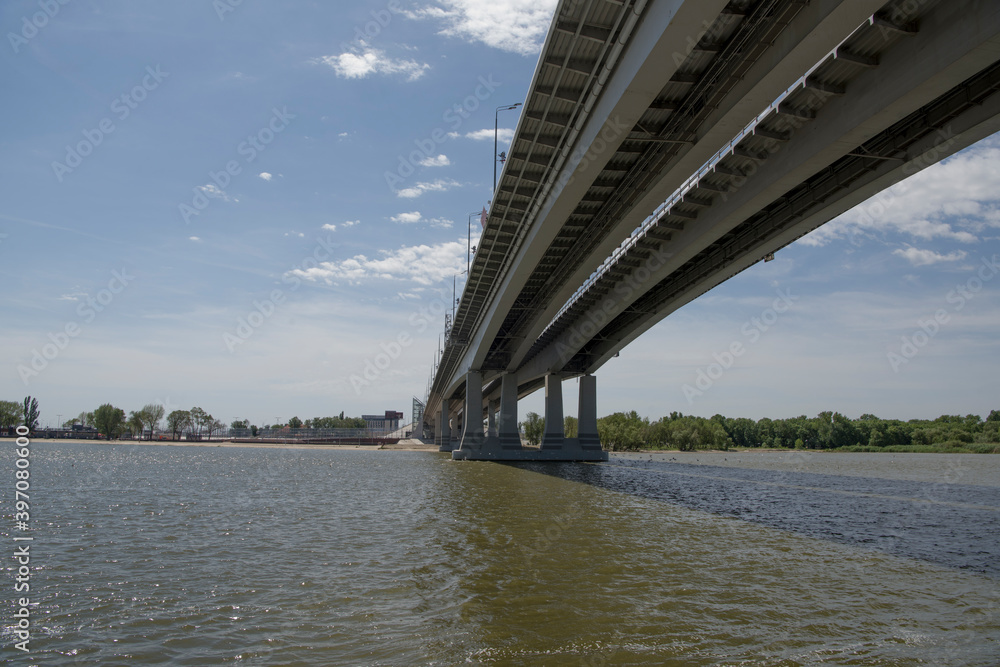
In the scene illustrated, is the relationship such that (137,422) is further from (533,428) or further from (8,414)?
(533,428)

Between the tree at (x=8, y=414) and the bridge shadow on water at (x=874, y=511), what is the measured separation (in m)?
131

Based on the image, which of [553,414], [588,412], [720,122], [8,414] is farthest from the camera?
[8,414]

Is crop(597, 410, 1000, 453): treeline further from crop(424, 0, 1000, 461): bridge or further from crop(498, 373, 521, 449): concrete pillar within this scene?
crop(424, 0, 1000, 461): bridge

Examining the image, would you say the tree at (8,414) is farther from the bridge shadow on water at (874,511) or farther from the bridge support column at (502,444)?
the bridge shadow on water at (874,511)

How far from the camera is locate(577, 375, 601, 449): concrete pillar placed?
52.3 metres

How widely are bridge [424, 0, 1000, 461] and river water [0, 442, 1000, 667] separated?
1031cm

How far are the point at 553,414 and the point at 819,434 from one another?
357 ft

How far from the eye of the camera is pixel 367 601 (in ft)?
25.3

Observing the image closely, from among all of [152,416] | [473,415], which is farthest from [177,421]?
[473,415]

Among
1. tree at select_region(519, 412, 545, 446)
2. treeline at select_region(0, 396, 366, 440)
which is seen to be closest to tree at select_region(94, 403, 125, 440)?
treeline at select_region(0, 396, 366, 440)

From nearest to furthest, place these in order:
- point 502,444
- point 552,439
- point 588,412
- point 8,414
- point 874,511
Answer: point 874,511, point 552,439, point 502,444, point 588,412, point 8,414

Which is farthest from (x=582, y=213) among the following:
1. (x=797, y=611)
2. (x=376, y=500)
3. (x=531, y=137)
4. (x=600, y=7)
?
(x=797, y=611)

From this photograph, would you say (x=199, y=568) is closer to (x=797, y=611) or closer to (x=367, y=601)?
(x=367, y=601)

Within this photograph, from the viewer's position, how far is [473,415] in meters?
53.9
